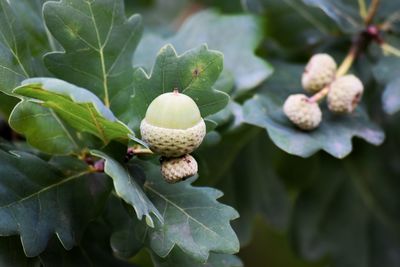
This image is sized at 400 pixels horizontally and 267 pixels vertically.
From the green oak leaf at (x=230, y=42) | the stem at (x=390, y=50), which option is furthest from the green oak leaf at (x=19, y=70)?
the stem at (x=390, y=50)

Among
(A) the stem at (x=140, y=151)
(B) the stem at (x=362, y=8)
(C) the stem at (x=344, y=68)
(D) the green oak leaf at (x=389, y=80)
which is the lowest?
(D) the green oak leaf at (x=389, y=80)

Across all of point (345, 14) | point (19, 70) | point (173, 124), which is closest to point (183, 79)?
point (173, 124)

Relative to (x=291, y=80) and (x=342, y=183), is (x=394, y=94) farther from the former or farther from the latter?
(x=342, y=183)

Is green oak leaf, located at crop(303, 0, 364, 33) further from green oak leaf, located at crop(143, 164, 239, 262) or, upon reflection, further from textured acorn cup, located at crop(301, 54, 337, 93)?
green oak leaf, located at crop(143, 164, 239, 262)

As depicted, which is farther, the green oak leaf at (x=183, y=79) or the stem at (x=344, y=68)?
the stem at (x=344, y=68)

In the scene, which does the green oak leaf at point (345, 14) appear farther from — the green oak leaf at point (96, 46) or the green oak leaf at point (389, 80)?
the green oak leaf at point (96, 46)

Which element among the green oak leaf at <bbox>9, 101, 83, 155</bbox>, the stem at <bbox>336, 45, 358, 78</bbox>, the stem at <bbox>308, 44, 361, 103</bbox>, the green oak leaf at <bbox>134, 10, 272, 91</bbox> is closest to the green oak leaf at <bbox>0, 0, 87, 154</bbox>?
the green oak leaf at <bbox>9, 101, 83, 155</bbox>
